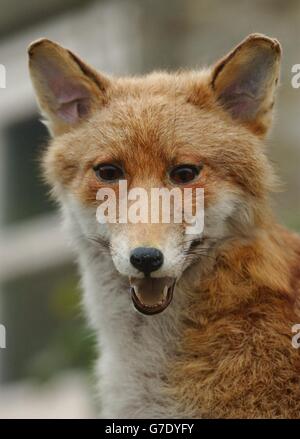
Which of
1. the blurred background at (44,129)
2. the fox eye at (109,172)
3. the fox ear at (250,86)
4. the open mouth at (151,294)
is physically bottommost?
the open mouth at (151,294)

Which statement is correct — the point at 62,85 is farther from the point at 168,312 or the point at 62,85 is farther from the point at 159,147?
the point at 168,312

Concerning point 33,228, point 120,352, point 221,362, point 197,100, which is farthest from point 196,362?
point 33,228

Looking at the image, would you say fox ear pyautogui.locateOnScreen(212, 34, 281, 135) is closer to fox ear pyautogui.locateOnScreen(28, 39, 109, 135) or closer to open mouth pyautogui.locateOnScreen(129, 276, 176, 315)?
fox ear pyautogui.locateOnScreen(28, 39, 109, 135)

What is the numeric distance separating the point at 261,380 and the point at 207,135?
1.74 meters

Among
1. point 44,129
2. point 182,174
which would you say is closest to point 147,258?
point 182,174

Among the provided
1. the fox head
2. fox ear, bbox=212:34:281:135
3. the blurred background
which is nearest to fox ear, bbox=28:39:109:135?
the fox head

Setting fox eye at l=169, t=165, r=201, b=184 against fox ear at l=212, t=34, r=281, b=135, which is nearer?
fox eye at l=169, t=165, r=201, b=184

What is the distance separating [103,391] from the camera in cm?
838

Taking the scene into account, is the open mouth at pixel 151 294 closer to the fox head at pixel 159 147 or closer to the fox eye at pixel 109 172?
the fox head at pixel 159 147

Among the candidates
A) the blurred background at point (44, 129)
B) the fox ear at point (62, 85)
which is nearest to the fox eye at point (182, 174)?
the fox ear at point (62, 85)

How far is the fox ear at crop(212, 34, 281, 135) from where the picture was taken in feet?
26.2

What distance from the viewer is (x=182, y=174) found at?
7.62 m

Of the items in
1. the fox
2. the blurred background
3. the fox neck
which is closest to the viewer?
the fox

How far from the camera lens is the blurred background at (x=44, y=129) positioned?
1852 centimetres
